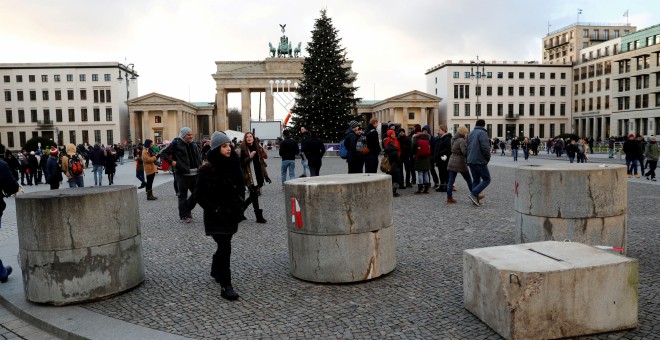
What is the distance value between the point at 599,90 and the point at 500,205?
9062 centimetres

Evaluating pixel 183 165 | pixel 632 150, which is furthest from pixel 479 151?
pixel 632 150

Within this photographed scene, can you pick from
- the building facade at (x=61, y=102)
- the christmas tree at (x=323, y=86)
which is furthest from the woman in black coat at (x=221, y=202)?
the building facade at (x=61, y=102)

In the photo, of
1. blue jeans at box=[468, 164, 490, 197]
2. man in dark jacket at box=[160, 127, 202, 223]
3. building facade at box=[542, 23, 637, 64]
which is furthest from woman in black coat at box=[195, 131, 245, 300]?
building facade at box=[542, 23, 637, 64]

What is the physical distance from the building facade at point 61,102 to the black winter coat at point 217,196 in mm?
90164

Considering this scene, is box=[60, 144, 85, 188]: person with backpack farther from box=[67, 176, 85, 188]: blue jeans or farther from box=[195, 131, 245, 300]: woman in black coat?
box=[195, 131, 245, 300]: woman in black coat

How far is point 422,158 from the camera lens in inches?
536

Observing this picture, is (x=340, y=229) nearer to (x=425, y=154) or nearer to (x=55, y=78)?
(x=425, y=154)

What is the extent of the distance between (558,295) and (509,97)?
102 metres

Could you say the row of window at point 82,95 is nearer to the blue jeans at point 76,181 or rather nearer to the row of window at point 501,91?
the row of window at point 501,91

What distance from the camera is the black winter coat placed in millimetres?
5238

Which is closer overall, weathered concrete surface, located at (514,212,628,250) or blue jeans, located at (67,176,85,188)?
weathered concrete surface, located at (514,212,628,250)

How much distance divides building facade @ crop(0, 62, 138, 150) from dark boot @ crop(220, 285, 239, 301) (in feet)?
297

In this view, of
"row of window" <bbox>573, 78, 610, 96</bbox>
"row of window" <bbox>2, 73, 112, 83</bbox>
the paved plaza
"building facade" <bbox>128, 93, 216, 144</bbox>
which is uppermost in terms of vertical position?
"row of window" <bbox>2, 73, 112, 83</bbox>

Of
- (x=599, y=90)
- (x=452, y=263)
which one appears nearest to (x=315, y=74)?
(x=452, y=263)
